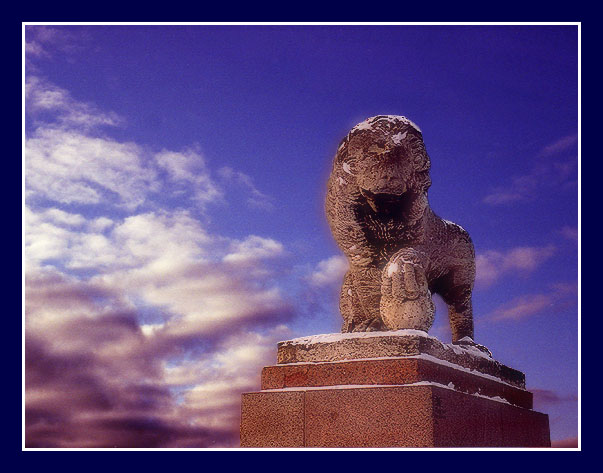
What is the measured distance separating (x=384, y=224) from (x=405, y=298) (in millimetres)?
684

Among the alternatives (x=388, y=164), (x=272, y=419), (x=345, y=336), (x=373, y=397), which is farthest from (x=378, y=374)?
(x=388, y=164)

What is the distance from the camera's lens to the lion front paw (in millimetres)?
5695

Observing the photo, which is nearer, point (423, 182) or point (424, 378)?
point (424, 378)

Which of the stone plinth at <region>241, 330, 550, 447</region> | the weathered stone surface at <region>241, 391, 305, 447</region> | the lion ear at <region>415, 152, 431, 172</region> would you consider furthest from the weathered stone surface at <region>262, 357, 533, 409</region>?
the lion ear at <region>415, 152, 431, 172</region>

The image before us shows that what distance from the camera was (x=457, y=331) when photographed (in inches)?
285

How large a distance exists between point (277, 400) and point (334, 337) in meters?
0.60

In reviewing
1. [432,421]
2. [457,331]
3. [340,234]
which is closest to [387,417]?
[432,421]

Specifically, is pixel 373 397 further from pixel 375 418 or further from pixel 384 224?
pixel 384 224

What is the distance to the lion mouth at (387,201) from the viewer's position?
5915 millimetres

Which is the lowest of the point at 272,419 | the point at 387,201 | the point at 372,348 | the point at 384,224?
the point at 272,419

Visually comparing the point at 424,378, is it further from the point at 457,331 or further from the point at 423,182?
the point at 457,331

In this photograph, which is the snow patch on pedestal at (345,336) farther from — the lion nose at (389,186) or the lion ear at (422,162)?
the lion ear at (422,162)

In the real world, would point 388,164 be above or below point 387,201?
above

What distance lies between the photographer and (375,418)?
17.2ft
